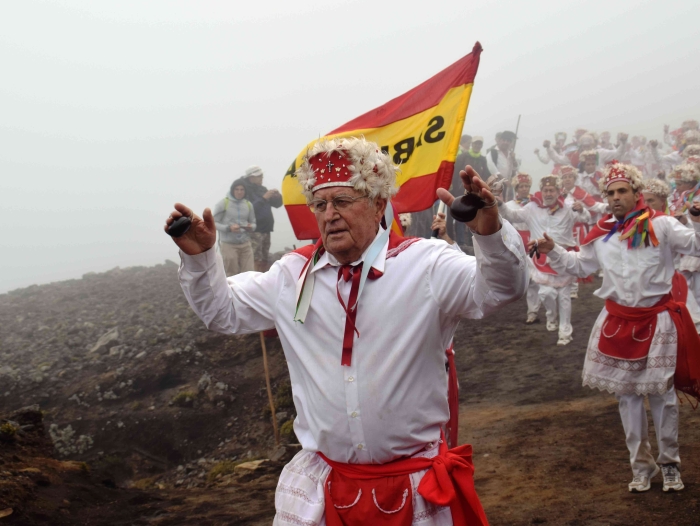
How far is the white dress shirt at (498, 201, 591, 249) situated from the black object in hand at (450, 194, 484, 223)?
29.0 ft

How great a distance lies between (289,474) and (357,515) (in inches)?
14.7

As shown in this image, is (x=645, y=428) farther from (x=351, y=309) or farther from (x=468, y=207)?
(x=468, y=207)

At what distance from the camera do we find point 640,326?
530 centimetres

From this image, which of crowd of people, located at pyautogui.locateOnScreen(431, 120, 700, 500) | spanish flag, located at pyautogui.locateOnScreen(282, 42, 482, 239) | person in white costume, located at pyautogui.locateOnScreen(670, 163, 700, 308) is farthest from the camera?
person in white costume, located at pyautogui.locateOnScreen(670, 163, 700, 308)

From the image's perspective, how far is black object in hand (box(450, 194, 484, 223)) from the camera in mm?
2305

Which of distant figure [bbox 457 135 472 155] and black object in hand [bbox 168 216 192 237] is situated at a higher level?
distant figure [bbox 457 135 472 155]

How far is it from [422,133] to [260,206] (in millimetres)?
6822

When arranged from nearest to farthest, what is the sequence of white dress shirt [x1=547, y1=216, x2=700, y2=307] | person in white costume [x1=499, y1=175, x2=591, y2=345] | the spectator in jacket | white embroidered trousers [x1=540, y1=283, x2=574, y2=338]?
1. white dress shirt [x1=547, y1=216, x2=700, y2=307]
2. white embroidered trousers [x1=540, y1=283, x2=574, y2=338]
3. person in white costume [x1=499, y1=175, x2=591, y2=345]
4. the spectator in jacket

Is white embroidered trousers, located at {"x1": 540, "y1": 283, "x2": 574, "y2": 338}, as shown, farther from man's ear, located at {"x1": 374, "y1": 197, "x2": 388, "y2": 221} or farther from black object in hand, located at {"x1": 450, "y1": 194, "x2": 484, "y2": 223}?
black object in hand, located at {"x1": 450, "y1": 194, "x2": 484, "y2": 223}

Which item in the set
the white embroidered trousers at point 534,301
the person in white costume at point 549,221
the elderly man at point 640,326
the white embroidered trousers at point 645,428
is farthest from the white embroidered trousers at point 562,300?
the white embroidered trousers at point 645,428

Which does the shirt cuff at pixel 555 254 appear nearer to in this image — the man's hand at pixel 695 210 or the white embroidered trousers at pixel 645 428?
the man's hand at pixel 695 210

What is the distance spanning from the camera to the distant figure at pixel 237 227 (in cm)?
1127

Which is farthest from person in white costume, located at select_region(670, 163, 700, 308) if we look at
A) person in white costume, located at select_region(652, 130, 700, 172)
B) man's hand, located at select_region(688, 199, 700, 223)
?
person in white costume, located at select_region(652, 130, 700, 172)

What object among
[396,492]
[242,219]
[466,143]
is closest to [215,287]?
[396,492]
